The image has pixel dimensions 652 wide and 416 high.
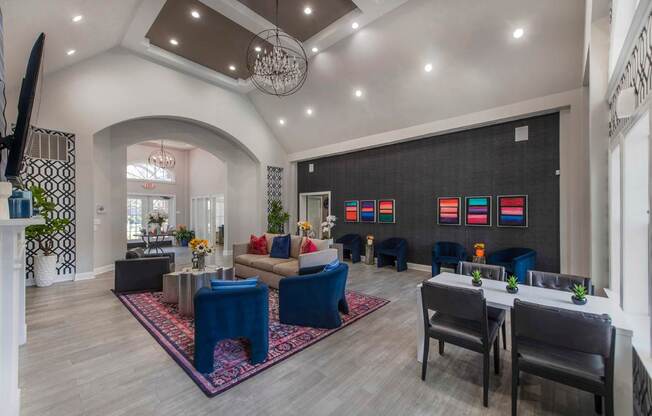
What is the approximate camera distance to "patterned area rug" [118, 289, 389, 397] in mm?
2404

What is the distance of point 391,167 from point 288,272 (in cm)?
428

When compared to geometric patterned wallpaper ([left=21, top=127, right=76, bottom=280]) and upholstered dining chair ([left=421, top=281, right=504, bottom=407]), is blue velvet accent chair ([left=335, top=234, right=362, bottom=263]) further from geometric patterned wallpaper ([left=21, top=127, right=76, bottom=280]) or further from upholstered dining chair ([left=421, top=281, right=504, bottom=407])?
geometric patterned wallpaper ([left=21, top=127, right=76, bottom=280])

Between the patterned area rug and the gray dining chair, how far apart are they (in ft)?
6.45

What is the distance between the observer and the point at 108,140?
261 inches

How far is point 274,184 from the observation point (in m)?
9.34

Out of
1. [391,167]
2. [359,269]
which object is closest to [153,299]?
[359,269]

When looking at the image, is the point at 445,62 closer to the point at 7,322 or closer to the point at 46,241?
the point at 7,322

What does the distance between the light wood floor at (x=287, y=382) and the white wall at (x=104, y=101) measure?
10.2 feet

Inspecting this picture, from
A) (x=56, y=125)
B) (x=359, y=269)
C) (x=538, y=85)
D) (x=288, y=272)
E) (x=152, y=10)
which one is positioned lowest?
(x=359, y=269)

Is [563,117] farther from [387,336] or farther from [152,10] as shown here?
[152,10]

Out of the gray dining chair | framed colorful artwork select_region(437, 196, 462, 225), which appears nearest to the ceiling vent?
framed colorful artwork select_region(437, 196, 462, 225)

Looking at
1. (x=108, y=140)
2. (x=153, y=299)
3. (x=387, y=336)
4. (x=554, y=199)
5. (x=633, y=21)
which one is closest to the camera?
(x=633, y=21)

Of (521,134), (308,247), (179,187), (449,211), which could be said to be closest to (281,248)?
(308,247)

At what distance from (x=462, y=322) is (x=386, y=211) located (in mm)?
5097
